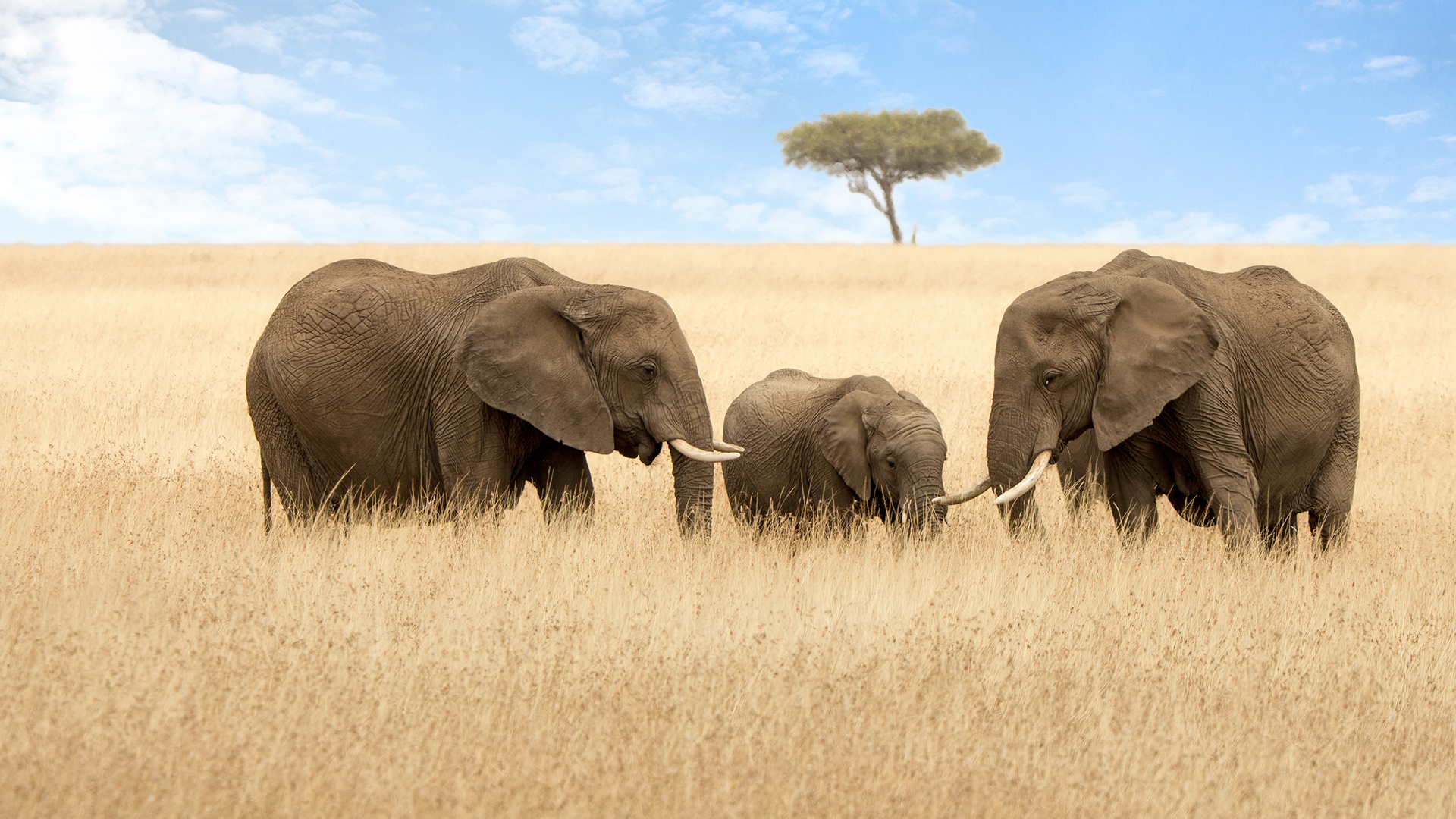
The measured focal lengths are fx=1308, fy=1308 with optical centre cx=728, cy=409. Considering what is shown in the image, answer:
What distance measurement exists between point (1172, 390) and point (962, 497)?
139 cm

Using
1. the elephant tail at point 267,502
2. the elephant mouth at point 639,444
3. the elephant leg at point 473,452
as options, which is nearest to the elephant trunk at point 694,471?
the elephant mouth at point 639,444

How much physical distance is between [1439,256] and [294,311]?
3750cm

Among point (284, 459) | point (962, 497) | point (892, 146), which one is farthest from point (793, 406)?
point (892, 146)

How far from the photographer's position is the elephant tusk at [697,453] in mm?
7731

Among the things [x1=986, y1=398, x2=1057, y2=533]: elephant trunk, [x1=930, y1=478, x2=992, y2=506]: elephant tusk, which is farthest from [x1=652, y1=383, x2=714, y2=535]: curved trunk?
[x1=986, y1=398, x2=1057, y2=533]: elephant trunk

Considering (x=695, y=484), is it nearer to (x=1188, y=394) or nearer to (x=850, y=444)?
(x=850, y=444)

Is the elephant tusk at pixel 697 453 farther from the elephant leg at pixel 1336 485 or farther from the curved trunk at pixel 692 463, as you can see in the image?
the elephant leg at pixel 1336 485

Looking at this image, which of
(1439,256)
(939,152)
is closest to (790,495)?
(1439,256)

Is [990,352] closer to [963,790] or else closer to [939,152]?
[963,790]

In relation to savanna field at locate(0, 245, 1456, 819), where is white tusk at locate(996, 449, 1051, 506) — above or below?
above

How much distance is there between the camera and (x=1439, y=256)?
37781mm

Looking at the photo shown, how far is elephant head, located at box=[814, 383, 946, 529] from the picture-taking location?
7977 mm

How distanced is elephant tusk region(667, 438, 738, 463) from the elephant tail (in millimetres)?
3184

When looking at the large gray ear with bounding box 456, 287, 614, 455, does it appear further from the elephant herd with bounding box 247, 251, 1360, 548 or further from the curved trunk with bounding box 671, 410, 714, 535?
the curved trunk with bounding box 671, 410, 714, 535
